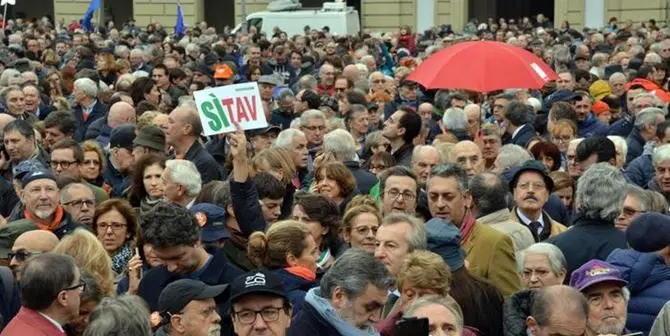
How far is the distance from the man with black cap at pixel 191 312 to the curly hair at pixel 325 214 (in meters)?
2.08

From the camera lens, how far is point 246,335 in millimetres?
6258

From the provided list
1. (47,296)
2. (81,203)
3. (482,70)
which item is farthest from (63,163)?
(482,70)

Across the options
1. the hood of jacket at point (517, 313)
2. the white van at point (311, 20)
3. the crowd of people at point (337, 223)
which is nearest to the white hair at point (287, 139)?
the crowd of people at point (337, 223)

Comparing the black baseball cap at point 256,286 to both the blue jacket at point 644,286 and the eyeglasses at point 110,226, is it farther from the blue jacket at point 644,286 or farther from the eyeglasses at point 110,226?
the eyeglasses at point 110,226

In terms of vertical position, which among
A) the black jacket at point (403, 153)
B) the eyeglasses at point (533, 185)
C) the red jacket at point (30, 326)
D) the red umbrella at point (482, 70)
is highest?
the red umbrella at point (482, 70)

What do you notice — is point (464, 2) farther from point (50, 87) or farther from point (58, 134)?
point (58, 134)

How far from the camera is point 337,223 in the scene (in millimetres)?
8672

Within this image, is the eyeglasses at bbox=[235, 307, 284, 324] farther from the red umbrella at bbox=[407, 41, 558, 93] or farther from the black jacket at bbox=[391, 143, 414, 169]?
the red umbrella at bbox=[407, 41, 558, 93]

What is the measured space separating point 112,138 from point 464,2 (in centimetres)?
3505

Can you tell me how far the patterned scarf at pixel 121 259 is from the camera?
8.81 metres

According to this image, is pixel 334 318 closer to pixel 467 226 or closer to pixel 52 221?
pixel 467 226

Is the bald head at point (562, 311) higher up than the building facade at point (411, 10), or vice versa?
the bald head at point (562, 311)

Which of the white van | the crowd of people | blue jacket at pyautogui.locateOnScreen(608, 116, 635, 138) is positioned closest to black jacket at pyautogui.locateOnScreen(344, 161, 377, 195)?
the crowd of people

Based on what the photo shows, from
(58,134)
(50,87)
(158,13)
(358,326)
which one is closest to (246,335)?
(358,326)
